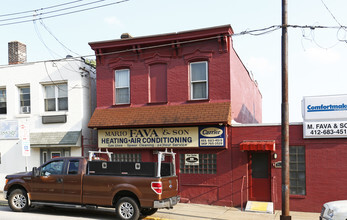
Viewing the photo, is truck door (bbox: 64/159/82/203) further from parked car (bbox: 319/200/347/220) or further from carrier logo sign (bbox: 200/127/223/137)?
parked car (bbox: 319/200/347/220)

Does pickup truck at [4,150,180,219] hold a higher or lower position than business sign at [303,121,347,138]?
lower

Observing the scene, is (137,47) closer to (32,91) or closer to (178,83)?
(178,83)

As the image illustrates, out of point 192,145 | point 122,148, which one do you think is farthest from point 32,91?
point 192,145

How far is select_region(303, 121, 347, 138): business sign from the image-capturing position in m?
13.1

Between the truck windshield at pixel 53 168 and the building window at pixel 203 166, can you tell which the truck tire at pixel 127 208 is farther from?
the building window at pixel 203 166

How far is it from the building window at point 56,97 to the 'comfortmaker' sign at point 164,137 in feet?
9.44

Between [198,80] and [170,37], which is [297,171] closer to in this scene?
[198,80]

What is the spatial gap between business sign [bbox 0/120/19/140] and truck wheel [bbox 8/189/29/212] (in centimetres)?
608

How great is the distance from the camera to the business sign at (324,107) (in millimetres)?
13109

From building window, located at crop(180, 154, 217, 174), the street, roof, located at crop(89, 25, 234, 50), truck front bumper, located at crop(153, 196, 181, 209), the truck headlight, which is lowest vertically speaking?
the street

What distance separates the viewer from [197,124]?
1461cm

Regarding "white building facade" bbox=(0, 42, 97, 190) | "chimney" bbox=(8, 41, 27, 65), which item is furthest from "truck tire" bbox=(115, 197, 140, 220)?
"chimney" bbox=(8, 41, 27, 65)

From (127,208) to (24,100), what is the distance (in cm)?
1036

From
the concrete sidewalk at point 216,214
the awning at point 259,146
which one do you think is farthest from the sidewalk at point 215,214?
the awning at point 259,146
